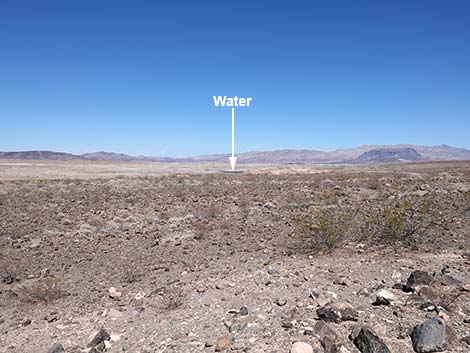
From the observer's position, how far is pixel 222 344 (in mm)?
4223

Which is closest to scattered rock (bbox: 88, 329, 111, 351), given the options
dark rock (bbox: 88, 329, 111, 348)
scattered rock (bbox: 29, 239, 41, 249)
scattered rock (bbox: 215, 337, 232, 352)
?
dark rock (bbox: 88, 329, 111, 348)

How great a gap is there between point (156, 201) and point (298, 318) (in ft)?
40.2

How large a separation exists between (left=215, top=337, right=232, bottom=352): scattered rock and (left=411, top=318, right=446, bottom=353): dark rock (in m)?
2.07

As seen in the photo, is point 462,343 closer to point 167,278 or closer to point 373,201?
point 167,278

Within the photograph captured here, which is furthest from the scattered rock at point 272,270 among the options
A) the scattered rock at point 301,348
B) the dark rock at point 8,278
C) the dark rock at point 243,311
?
the dark rock at point 8,278

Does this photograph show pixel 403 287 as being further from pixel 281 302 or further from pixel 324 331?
pixel 324 331

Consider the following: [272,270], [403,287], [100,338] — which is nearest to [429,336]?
[403,287]

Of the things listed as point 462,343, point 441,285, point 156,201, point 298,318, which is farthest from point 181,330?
point 156,201

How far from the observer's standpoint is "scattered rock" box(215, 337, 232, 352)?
4.18 m

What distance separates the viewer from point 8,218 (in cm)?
1255

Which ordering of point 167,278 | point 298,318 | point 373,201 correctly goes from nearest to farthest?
point 298,318
point 167,278
point 373,201

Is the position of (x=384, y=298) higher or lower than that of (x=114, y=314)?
higher

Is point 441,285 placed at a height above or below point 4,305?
above

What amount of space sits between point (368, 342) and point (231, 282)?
3079mm
